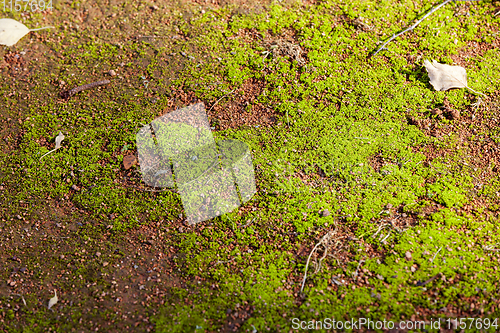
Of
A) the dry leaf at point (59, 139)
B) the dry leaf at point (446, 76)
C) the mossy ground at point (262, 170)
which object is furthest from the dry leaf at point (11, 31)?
the dry leaf at point (446, 76)

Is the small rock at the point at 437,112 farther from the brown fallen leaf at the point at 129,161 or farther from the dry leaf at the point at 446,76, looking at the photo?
the brown fallen leaf at the point at 129,161

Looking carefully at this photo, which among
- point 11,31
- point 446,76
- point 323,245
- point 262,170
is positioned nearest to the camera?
point 323,245

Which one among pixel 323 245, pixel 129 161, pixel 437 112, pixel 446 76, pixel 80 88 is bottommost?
pixel 323 245

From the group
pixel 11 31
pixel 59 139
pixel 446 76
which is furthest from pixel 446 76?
pixel 11 31

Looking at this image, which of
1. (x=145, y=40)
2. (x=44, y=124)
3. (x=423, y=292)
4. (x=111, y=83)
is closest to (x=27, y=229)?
(x=44, y=124)

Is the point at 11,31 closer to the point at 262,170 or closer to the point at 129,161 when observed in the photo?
the point at 129,161

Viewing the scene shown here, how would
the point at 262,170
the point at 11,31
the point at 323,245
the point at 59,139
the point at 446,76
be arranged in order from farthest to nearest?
the point at 11,31 → the point at 446,76 → the point at 59,139 → the point at 262,170 → the point at 323,245
